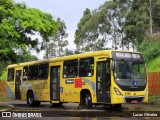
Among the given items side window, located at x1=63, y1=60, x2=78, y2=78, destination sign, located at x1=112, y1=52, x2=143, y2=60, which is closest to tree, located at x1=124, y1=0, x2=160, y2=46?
side window, located at x1=63, y1=60, x2=78, y2=78

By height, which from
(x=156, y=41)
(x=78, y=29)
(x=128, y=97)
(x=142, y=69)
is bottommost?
(x=128, y=97)

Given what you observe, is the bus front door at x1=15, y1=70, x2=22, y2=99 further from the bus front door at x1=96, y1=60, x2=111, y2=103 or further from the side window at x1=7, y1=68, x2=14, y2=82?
the bus front door at x1=96, y1=60, x2=111, y2=103

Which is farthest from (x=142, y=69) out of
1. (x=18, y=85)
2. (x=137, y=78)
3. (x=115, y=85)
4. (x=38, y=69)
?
(x=18, y=85)

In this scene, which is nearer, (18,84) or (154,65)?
(18,84)

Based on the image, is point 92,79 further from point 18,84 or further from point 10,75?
point 10,75

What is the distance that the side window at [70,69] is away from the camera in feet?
74.4

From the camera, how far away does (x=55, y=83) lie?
24.8 metres

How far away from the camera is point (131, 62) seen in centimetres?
2056

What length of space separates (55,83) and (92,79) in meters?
4.25

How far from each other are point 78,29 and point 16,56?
4115 centimetres

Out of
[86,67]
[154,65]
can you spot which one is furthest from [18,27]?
[154,65]

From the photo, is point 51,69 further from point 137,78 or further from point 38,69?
point 137,78

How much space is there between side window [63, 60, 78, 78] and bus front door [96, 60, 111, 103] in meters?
2.18

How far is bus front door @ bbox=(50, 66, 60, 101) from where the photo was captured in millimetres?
24445
